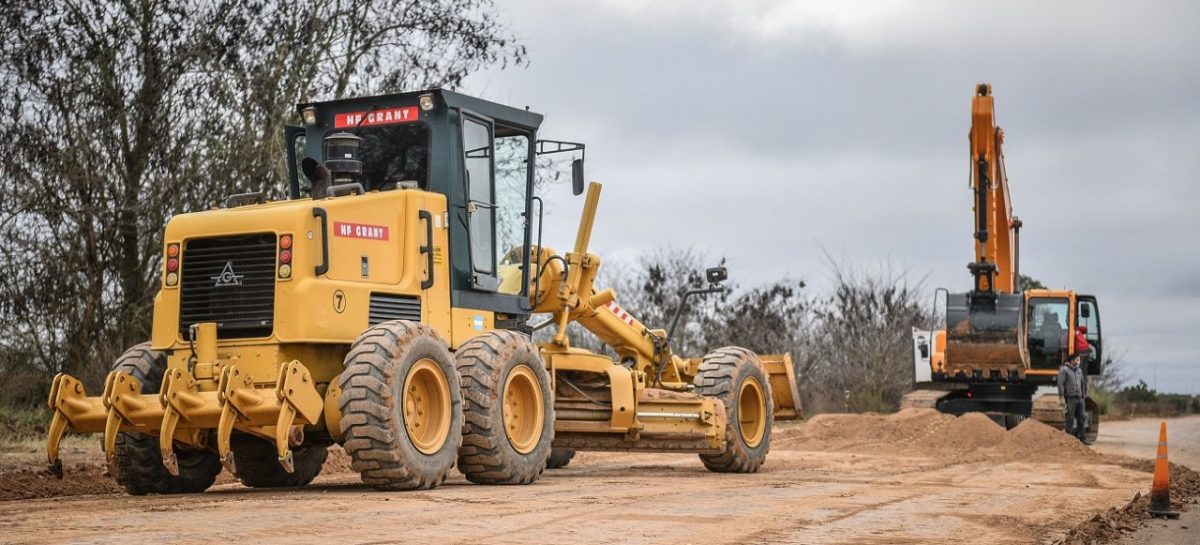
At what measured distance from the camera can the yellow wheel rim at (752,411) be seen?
651 inches

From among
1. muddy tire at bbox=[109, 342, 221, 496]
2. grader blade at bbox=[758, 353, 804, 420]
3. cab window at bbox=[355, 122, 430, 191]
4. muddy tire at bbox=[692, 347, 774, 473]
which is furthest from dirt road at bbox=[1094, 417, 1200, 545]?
muddy tire at bbox=[109, 342, 221, 496]

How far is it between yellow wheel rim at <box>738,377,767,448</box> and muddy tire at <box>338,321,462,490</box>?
5433mm

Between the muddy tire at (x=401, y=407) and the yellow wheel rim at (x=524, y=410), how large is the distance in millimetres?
1022

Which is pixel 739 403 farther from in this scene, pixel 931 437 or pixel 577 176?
pixel 931 437

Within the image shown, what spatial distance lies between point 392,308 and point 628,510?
3132 millimetres

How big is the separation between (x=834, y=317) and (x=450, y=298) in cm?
2801

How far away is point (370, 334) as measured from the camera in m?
11.2

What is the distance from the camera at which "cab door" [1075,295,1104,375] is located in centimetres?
2894

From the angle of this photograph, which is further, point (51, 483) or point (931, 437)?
point (931, 437)

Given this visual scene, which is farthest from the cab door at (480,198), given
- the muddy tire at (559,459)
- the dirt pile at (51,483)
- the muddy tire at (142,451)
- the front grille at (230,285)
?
the muddy tire at (559,459)

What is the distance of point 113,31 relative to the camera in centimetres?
2052

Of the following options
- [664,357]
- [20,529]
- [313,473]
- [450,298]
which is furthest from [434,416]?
[664,357]

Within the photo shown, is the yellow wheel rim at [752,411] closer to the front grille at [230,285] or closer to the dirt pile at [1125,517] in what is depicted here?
the dirt pile at [1125,517]

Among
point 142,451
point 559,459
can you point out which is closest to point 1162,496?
point 559,459
